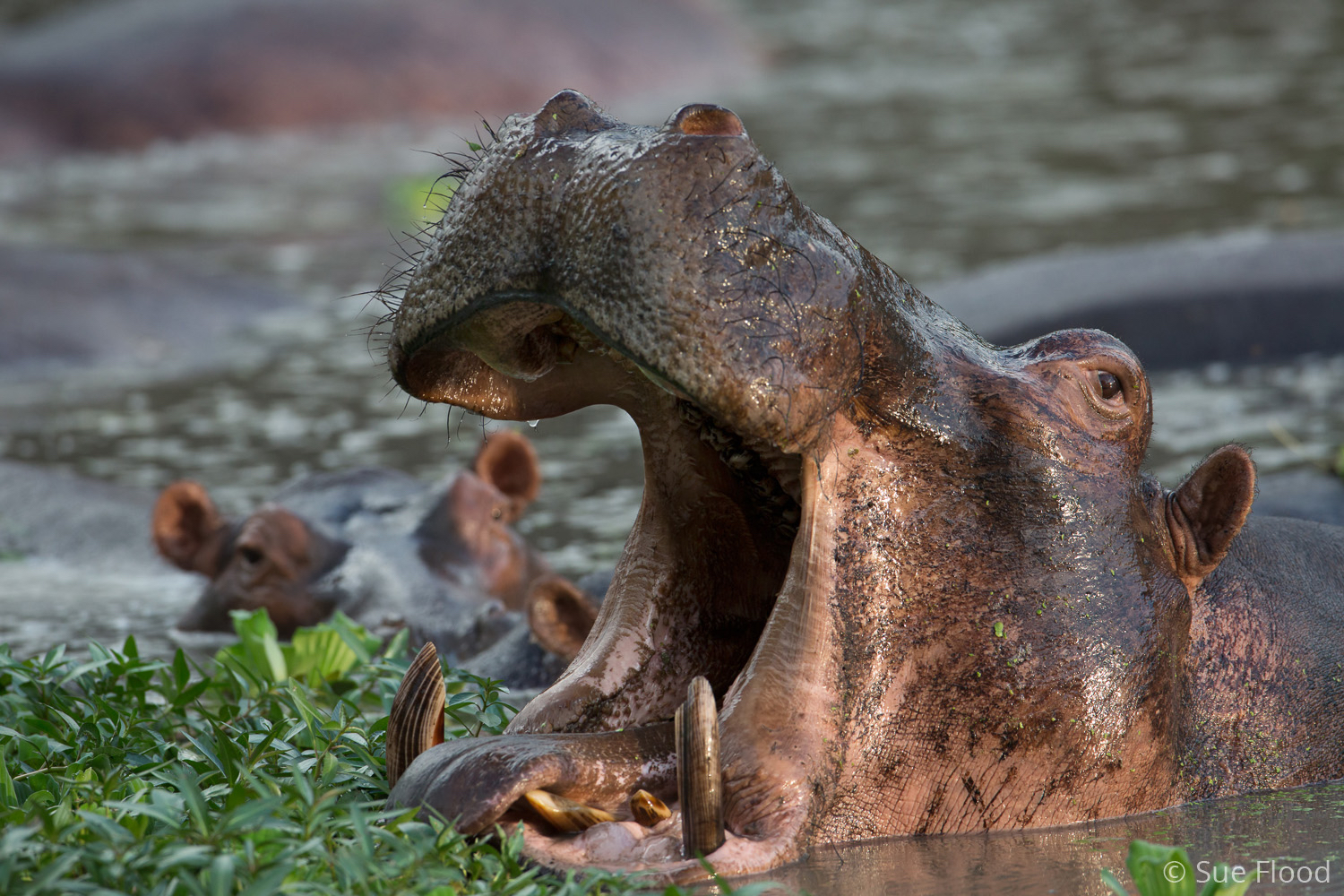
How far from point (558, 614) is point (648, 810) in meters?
1.60

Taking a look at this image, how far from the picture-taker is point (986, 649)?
2682 mm

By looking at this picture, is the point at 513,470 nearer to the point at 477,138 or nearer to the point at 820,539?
the point at 477,138

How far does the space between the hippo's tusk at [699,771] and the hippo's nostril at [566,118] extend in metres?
0.77

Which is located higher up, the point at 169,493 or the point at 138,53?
the point at 138,53

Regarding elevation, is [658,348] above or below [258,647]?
above

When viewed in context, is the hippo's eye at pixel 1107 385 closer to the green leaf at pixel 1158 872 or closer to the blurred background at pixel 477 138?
the green leaf at pixel 1158 872

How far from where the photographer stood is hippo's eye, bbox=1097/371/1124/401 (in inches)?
111

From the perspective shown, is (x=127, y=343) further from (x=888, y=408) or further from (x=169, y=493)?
(x=888, y=408)

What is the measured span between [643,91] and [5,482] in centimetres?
1341

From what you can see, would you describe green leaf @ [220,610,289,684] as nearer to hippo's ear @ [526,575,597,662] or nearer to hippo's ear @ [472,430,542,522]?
hippo's ear @ [526,575,597,662]

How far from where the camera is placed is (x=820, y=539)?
2.63 meters

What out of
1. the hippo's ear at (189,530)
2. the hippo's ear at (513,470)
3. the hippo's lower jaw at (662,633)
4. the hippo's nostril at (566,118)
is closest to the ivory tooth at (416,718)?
the hippo's lower jaw at (662,633)

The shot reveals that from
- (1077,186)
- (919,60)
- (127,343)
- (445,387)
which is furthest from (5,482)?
(919,60)

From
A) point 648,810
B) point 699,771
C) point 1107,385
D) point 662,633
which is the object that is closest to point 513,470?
point 662,633
